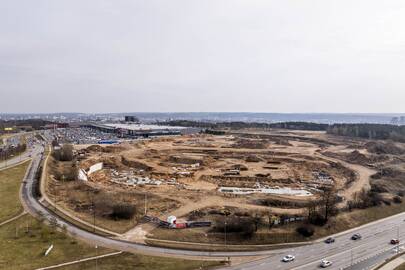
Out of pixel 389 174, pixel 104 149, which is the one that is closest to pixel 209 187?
pixel 389 174

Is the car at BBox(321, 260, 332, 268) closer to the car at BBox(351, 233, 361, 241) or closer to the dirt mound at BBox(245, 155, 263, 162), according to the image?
the car at BBox(351, 233, 361, 241)

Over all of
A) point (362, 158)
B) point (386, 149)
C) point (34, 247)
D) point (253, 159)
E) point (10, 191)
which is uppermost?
point (386, 149)

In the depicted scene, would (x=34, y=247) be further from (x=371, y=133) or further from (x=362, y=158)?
(x=371, y=133)

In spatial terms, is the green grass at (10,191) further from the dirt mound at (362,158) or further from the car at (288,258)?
the dirt mound at (362,158)

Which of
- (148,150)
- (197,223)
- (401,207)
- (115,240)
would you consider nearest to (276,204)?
(197,223)

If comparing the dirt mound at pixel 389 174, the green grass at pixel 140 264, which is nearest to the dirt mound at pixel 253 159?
the dirt mound at pixel 389 174
